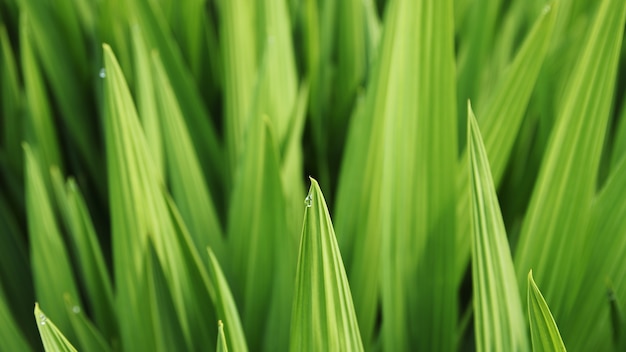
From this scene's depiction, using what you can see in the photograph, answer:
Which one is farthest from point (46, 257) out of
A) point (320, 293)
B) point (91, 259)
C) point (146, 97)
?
point (320, 293)

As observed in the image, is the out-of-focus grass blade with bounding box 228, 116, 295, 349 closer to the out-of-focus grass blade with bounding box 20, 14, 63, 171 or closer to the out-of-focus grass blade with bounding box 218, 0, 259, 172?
Answer: the out-of-focus grass blade with bounding box 218, 0, 259, 172

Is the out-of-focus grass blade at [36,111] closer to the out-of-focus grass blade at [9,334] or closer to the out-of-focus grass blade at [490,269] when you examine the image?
the out-of-focus grass blade at [9,334]

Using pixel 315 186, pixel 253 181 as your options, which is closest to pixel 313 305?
pixel 315 186

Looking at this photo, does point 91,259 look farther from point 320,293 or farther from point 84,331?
point 320,293

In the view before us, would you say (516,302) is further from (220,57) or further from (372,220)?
(220,57)

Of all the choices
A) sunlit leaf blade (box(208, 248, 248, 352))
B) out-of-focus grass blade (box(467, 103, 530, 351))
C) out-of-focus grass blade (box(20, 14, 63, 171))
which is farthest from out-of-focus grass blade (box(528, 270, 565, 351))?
out-of-focus grass blade (box(20, 14, 63, 171))

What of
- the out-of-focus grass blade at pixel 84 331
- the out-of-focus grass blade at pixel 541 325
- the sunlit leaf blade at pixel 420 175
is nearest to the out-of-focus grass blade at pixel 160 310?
the out-of-focus grass blade at pixel 84 331
